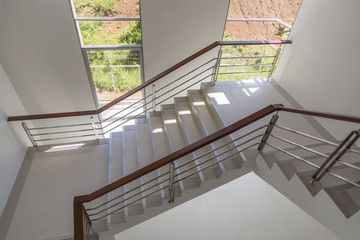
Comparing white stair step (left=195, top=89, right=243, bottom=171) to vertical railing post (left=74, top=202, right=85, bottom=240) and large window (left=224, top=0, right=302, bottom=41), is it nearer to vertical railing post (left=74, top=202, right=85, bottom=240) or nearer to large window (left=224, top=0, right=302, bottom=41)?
vertical railing post (left=74, top=202, right=85, bottom=240)

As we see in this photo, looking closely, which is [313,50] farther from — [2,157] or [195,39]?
[2,157]

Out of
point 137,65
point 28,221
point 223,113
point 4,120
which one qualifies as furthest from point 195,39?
point 28,221

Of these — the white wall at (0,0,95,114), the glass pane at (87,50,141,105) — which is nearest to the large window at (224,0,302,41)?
the glass pane at (87,50,141,105)

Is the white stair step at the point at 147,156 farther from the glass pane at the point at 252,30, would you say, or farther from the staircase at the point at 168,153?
Answer: the glass pane at the point at 252,30

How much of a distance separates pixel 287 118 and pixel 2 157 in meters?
3.67

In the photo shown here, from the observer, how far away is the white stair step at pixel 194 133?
2.50 metres

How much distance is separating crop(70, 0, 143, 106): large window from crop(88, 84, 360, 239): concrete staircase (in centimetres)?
Result: 126

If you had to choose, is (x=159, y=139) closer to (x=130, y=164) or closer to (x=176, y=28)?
(x=130, y=164)

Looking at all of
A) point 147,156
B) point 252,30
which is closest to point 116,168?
point 147,156

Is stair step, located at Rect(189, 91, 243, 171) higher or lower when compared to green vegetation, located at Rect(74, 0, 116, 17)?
lower

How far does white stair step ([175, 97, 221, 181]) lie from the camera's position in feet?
8.21

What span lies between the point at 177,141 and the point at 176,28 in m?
2.05

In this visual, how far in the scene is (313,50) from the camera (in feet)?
10.2

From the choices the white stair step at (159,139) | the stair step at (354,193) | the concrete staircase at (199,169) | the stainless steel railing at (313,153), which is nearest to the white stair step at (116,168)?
the concrete staircase at (199,169)
